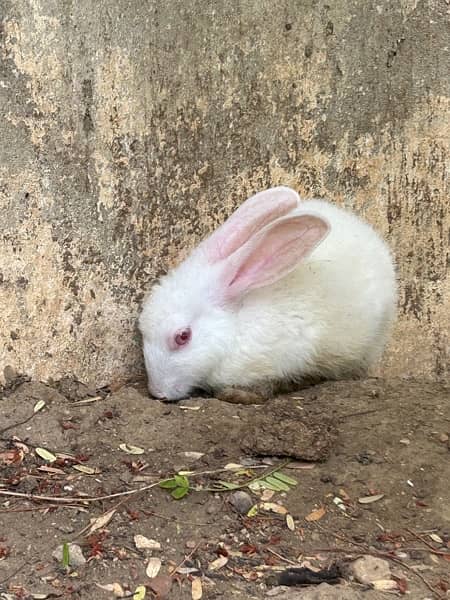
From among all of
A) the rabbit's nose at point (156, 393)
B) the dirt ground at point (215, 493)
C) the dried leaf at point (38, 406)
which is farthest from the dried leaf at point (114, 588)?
the rabbit's nose at point (156, 393)

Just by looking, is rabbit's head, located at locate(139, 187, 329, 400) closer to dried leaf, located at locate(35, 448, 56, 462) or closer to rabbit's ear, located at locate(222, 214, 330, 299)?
rabbit's ear, located at locate(222, 214, 330, 299)

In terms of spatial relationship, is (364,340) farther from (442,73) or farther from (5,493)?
(5,493)

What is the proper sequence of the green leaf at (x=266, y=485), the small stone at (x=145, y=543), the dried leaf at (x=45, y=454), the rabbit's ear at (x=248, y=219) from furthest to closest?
the rabbit's ear at (x=248, y=219) → the dried leaf at (x=45, y=454) → the green leaf at (x=266, y=485) → the small stone at (x=145, y=543)

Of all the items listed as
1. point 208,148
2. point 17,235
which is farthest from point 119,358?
point 208,148

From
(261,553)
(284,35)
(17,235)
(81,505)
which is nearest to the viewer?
(261,553)

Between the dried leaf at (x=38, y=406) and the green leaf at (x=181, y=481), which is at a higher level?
the dried leaf at (x=38, y=406)

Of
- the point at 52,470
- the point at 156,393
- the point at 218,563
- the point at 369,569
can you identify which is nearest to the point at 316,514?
the point at 369,569

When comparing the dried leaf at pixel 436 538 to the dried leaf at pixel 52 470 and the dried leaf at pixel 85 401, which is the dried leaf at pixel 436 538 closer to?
the dried leaf at pixel 52 470

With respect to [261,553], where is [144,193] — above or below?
above

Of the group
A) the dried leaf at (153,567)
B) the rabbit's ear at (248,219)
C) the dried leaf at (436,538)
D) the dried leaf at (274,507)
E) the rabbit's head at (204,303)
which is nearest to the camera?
the dried leaf at (153,567)
